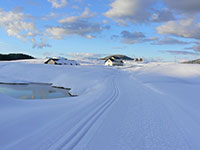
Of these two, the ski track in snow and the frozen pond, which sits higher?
the ski track in snow

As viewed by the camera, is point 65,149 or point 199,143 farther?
point 199,143

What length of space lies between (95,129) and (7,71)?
137 feet

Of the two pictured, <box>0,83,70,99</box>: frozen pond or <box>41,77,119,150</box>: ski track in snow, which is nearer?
<box>41,77,119,150</box>: ski track in snow

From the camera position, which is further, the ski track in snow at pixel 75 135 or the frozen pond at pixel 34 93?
the frozen pond at pixel 34 93

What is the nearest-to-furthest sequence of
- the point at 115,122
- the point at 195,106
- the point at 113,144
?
the point at 113,144 → the point at 115,122 → the point at 195,106

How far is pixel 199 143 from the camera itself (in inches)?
196

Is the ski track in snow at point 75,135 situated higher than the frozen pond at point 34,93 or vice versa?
the ski track in snow at point 75,135

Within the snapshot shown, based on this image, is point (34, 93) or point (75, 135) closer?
point (75, 135)

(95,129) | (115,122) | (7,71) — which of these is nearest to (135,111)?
(115,122)

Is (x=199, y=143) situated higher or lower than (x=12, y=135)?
lower

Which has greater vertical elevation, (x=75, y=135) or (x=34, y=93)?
(x=75, y=135)

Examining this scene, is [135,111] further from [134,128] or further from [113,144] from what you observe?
[113,144]

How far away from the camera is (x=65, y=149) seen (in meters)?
4.17

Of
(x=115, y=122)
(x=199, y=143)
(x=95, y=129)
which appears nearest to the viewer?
(x=199, y=143)
